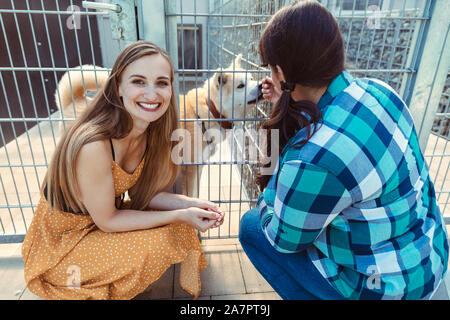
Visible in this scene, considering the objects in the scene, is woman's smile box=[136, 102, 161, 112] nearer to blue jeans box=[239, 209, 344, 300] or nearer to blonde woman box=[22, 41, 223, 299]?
blonde woman box=[22, 41, 223, 299]

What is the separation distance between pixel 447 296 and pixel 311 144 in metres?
0.94

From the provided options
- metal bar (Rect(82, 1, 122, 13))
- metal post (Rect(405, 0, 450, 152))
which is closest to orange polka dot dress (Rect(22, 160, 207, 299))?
metal bar (Rect(82, 1, 122, 13))

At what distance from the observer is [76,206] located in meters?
1.17

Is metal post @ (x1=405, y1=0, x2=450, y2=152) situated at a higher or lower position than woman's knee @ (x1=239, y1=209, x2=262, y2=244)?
higher

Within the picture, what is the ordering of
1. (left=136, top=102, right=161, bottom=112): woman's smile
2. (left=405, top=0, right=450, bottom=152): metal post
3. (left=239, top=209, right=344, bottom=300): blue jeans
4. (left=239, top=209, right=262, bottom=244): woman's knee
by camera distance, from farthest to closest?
(left=405, top=0, right=450, bottom=152): metal post → (left=239, top=209, right=262, bottom=244): woman's knee → (left=136, top=102, right=161, bottom=112): woman's smile → (left=239, top=209, right=344, bottom=300): blue jeans

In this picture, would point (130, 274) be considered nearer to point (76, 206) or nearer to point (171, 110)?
point (76, 206)

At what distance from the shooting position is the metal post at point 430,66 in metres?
1.40

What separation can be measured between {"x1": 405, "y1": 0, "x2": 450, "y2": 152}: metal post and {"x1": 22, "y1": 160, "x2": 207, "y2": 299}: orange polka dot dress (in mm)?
1426

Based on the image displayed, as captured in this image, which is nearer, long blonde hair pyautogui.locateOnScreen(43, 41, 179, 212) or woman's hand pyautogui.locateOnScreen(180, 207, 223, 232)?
long blonde hair pyautogui.locateOnScreen(43, 41, 179, 212)

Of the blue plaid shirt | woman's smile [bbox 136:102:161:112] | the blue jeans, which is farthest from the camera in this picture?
woman's smile [bbox 136:102:161:112]

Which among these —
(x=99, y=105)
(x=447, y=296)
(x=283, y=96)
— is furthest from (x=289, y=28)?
(x=447, y=296)

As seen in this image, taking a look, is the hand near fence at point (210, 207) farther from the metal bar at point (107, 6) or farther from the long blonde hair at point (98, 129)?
the metal bar at point (107, 6)

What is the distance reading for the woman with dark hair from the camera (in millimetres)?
752

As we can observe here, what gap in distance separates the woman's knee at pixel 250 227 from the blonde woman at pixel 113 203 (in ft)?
0.37
